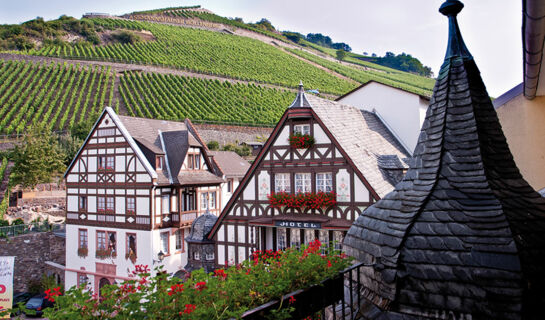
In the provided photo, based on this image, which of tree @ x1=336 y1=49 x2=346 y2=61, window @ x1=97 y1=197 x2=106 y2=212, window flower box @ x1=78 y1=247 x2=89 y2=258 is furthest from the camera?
tree @ x1=336 y1=49 x2=346 y2=61

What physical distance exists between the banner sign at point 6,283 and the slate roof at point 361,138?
1213cm

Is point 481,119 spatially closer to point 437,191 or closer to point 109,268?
point 437,191

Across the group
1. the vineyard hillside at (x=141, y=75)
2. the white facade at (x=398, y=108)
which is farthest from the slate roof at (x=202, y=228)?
the vineyard hillside at (x=141, y=75)

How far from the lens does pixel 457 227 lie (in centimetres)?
325

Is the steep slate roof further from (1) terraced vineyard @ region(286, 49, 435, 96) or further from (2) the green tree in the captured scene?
(1) terraced vineyard @ region(286, 49, 435, 96)

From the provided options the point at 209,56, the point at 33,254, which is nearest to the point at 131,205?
the point at 33,254

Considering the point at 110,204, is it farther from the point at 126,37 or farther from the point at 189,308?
the point at 126,37

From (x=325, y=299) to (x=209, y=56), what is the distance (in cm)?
8469

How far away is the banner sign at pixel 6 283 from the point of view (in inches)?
554

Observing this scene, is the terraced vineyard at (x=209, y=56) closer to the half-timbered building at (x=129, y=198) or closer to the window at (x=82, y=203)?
the half-timbered building at (x=129, y=198)

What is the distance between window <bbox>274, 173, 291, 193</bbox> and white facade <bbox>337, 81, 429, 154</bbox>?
23.4 feet

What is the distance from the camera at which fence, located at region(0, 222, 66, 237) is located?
24.0 m

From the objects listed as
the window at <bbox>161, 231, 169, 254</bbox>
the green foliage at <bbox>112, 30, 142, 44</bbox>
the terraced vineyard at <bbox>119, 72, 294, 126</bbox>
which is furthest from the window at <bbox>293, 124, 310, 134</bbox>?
the green foliage at <bbox>112, 30, 142, 44</bbox>

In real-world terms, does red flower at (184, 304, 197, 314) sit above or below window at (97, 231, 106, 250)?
above
